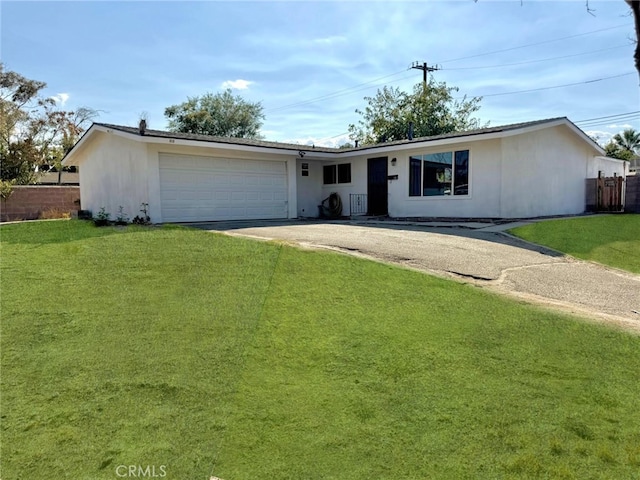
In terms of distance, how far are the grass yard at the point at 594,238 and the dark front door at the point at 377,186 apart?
6303 millimetres

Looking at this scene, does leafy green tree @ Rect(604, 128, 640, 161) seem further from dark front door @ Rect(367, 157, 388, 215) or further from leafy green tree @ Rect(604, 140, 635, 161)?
dark front door @ Rect(367, 157, 388, 215)

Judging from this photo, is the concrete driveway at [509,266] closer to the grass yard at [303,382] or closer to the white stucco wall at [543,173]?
the grass yard at [303,382]

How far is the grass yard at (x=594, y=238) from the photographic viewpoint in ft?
29.2

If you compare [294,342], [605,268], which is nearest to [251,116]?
[605,268]

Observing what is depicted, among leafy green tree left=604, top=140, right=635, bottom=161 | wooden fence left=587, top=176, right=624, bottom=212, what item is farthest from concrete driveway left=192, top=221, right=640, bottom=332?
A: leafy green tree left=604, top=140, right=635, bottom=161

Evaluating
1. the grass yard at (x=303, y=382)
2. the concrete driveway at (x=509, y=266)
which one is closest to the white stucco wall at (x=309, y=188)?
the concrete driveway at (x=509, y=266)

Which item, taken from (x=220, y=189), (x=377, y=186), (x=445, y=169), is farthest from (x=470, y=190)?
(x=220, y=189)

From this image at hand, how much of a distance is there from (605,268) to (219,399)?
25.2ft

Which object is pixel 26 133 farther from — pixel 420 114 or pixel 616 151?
pixel 616 151

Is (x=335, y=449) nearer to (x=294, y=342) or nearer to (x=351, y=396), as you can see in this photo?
(x=351, y=396)

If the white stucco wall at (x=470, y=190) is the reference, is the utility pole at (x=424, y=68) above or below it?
above

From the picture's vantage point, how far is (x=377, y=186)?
57.8 ft

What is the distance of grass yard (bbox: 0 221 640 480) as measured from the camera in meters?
2.60
